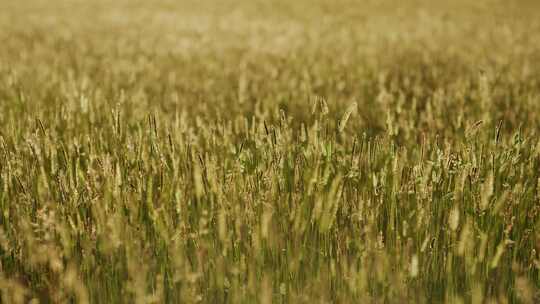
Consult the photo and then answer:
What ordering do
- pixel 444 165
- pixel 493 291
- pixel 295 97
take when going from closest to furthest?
1. pixel 493 291
2. pixel 444 165
3. pixel 295 97

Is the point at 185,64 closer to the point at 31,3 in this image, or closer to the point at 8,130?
the point at 8,130

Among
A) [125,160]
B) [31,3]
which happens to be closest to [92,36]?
[125,160]

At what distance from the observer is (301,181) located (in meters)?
1.76

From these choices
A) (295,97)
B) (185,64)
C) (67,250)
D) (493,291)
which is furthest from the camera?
(185,64)

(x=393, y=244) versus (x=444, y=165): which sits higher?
(x=444, y=165)

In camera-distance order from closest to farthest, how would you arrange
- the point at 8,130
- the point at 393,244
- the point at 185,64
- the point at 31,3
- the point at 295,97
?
the point at 393,244
the point at 8,130
the point at 295,97
the point at 185,64
the point at 31,3

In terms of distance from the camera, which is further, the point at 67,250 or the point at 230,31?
the point at 230,31

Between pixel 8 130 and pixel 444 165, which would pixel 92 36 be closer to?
pixel 8 130

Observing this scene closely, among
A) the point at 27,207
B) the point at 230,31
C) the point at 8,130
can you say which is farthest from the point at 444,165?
the point at 230,31

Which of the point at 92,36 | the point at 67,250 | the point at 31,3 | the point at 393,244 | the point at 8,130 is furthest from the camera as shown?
the point at 31,3

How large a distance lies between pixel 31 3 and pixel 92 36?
253 inches

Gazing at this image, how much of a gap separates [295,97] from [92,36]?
3.98 m

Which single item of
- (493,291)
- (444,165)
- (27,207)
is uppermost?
(444,165)

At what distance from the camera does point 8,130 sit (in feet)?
7.20
